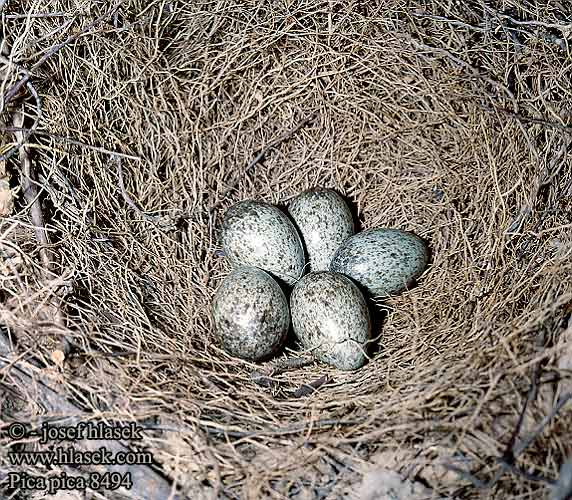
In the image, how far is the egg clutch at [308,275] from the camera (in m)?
2.24

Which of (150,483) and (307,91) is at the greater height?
(307,91)

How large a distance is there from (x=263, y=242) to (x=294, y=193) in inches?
18.0

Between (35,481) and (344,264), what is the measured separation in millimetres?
1260

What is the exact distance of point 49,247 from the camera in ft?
7.04

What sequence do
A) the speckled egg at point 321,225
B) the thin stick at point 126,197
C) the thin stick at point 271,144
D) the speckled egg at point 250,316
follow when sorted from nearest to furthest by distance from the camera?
the speckled egg at point 250,316
the thin stick at point 126,197
the speckled egg at point 321,225
the thin stick at point 271,144

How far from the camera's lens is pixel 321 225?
2590mm

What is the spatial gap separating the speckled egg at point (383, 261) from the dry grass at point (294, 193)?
3.3 inches

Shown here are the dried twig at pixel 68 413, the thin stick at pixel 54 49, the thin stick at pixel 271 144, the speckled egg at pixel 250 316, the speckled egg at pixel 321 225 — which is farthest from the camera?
the thin stick at pixel 271 144

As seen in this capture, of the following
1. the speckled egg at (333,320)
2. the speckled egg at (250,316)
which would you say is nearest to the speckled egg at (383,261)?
the speckled egg at (333,320)

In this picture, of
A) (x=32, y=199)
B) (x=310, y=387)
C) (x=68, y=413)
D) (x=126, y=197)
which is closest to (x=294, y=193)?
(x=126, y=197)

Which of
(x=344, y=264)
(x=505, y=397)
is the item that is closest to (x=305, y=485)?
(x=505, y=397)

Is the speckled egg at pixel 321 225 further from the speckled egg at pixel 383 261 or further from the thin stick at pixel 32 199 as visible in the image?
the thin stick at pixel 32 199

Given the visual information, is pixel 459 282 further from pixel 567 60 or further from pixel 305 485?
pixel 305 485

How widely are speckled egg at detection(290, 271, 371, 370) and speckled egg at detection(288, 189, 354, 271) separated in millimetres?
289
